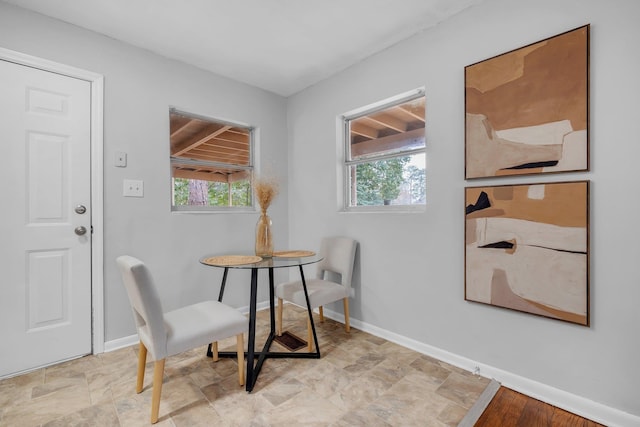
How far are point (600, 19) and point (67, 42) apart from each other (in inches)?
128

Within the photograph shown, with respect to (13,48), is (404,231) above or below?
below

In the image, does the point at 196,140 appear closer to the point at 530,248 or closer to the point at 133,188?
the point at 133,188

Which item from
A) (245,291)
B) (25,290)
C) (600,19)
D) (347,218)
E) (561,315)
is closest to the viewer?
(600,19)

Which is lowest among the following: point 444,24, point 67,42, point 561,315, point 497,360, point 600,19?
point 497,360

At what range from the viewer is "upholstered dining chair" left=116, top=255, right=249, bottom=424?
1407 mm

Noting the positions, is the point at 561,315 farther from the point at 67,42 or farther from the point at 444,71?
the point at 67,42

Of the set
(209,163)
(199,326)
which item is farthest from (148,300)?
(209,163)

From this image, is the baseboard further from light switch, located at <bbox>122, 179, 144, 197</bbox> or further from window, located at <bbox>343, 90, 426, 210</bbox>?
light switch, located at <bbox>122, 179, 144, 197</bbox>

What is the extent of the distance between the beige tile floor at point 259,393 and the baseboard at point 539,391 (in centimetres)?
7

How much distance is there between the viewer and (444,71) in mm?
2068

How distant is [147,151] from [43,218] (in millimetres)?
826

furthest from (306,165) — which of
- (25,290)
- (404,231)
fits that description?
(25,290)

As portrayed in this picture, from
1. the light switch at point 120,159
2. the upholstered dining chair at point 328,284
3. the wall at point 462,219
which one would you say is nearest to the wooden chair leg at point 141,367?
the upholstered dining chair at point 328,284

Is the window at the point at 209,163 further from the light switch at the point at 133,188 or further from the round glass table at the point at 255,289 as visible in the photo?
the round glass table at the point at 255,289
